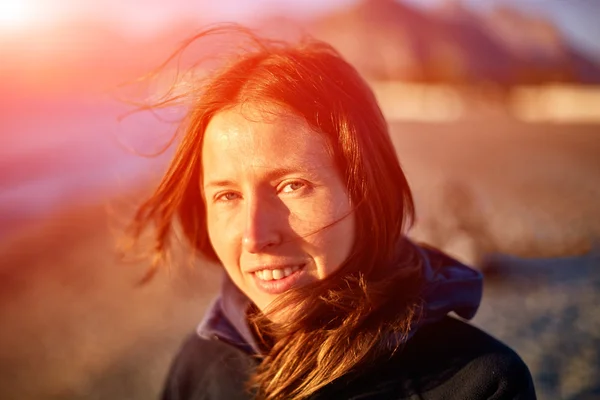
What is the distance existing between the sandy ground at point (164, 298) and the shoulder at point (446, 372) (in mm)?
791

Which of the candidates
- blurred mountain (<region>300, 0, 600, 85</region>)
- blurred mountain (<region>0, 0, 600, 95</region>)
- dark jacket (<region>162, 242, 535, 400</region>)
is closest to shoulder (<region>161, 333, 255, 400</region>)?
dark jacket (<region>162, 242, 535, 400</region>)

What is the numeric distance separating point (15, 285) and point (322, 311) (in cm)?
455

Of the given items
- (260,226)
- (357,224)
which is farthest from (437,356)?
(260,226)

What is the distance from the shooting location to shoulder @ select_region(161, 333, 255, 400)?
5.27 ft

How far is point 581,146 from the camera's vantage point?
1338cm

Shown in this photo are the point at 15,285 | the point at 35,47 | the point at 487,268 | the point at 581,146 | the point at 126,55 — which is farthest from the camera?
the point at 126,55

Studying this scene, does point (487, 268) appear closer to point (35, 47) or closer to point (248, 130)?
point (248, 130)

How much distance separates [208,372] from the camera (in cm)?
170

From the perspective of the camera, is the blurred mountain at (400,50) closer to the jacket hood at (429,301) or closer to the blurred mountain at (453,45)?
the blurred mountain at (453,45)

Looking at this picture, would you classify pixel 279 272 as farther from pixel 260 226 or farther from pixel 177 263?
pixel 177 263

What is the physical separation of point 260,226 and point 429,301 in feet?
1.65

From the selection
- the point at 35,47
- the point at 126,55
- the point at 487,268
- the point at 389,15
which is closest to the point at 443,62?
the point at 389,15

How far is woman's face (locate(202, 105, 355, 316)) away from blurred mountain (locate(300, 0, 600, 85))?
44106mm

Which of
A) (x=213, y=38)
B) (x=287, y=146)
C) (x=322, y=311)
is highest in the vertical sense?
(x=213, y=38)
